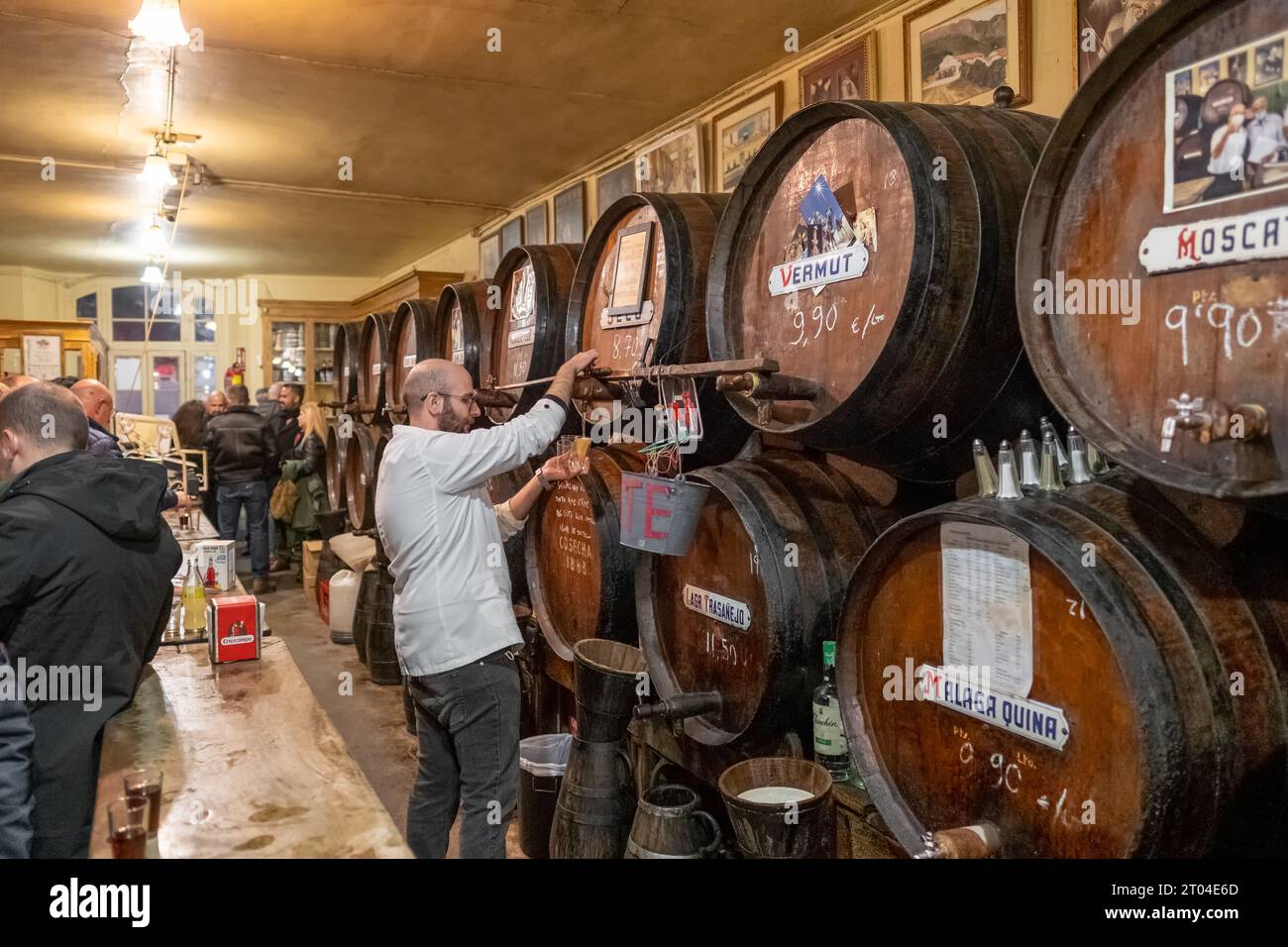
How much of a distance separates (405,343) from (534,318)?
2.01 metres

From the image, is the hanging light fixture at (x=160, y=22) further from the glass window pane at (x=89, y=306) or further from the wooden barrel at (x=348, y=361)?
the glass window pane at (x=89, y=306)

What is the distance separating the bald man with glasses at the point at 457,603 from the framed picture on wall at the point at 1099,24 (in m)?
1.65

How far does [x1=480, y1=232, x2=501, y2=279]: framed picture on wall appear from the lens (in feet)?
24.6

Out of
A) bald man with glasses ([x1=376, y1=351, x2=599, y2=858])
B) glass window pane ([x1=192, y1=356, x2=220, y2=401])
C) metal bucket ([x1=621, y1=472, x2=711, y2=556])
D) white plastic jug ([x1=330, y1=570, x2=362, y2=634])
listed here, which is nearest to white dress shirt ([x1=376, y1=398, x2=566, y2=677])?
bald man with glasses ([x1=376, y1=351, x2=599, y2=858])

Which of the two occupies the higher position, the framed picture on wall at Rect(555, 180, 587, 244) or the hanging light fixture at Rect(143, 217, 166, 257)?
the hanging light fixture at Rect(143, 217, 166, 257)

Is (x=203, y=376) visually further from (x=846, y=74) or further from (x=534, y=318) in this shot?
(x=846, y=74)

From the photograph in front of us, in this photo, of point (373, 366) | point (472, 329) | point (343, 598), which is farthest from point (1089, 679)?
point (343, 598)

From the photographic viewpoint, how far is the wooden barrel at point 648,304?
8.33 ft

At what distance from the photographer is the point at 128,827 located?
5.11ft

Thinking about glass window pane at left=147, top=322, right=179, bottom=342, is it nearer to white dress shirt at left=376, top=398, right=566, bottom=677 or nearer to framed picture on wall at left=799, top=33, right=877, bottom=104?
framed picture on wall at left=799, top=33, right=877, bottom=104

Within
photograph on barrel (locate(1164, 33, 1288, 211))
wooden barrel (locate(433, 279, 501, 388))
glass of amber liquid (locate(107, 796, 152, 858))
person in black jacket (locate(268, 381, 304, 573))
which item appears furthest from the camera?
person in black jacket (locate(268, 381, 304, 573))

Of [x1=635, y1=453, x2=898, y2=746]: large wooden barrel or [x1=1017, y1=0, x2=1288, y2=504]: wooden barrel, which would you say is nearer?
[x1=1017, y1=0, x2=1288, y2=504]: wooden barrel

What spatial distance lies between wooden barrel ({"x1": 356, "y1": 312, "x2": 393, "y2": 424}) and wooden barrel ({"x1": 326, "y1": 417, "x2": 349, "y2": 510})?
54 centimetres

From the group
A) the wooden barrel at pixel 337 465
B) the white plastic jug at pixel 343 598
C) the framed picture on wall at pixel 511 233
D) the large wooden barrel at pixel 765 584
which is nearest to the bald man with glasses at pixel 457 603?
the large wooden barrel at pixel 765 584
